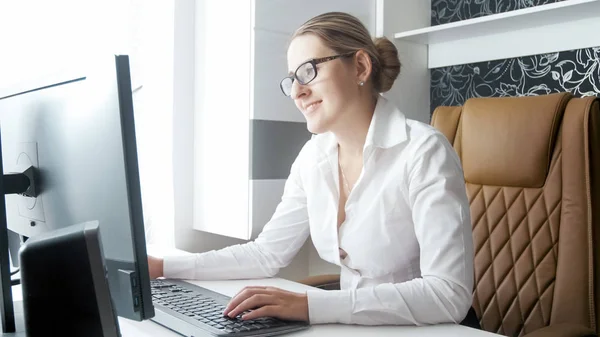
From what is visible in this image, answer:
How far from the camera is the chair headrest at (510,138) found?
1.65m

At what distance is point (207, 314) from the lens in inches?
44.4

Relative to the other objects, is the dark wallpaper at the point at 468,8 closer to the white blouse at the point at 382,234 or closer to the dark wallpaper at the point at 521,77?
the dark wallpaper at the point at 521,77

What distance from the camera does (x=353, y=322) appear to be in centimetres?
115

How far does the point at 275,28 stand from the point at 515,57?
40.9 inches

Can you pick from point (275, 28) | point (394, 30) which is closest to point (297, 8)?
point (275, 28)

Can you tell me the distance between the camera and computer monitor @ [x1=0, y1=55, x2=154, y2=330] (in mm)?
756

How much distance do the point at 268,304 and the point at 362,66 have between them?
749 mm

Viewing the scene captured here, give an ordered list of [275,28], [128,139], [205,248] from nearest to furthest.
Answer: [128,139] → [275,28] → [205,248]

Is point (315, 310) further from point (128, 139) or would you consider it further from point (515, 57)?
point (515, 57)

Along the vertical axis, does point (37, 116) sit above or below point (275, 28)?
below

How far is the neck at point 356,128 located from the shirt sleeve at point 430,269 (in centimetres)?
23

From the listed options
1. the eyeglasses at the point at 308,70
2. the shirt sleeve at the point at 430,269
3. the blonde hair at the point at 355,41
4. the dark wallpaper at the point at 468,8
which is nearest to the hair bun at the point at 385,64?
the blonde hair at the point at 355,41

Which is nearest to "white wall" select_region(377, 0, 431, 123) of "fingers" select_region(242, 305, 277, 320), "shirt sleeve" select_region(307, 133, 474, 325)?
"shirt sleeve" select_region(307, 133, 474, 325)

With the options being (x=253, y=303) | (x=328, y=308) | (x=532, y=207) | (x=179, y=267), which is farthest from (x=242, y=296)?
(x=532, y=207)
